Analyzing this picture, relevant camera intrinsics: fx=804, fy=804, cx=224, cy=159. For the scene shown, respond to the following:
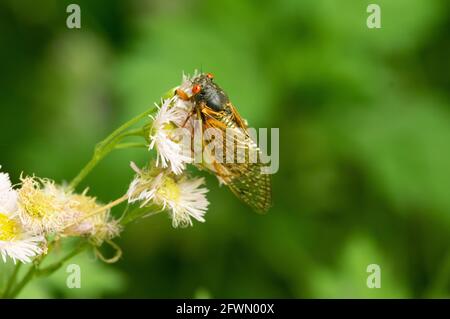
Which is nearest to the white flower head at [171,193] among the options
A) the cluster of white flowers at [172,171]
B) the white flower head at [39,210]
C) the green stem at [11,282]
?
the cluster of white flowers at [172,171]

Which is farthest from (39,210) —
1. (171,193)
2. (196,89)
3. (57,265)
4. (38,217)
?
(196,89)

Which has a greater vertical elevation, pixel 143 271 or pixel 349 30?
pixel 349 30

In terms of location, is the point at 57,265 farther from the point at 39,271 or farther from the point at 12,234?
the point at 12,234

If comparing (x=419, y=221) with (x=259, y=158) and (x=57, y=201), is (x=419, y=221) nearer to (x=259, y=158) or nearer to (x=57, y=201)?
(x=259, y=158)
